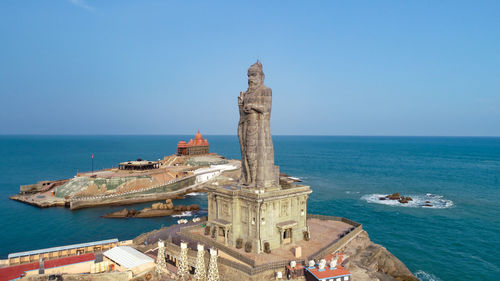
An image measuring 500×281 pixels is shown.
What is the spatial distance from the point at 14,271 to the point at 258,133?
78.5 ft

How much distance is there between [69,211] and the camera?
202 ft

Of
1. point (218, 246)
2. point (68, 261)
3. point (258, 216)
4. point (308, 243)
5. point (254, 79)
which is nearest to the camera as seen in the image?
point (68, 261)

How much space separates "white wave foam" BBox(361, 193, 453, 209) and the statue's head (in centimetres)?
4625

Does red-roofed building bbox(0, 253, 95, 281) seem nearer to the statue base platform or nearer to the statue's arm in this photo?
the statue base platform

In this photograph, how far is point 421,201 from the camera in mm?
66375

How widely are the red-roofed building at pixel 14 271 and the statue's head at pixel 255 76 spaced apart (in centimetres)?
2493

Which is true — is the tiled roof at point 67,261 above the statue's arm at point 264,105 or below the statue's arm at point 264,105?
below

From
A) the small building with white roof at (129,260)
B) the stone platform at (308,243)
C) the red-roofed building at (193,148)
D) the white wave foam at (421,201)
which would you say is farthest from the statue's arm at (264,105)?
the red-roofed building at (193,148)

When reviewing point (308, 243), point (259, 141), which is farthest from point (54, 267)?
point (308, 243)

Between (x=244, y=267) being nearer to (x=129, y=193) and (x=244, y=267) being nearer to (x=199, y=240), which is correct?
(x=199, y=240)

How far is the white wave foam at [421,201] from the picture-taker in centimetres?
6272

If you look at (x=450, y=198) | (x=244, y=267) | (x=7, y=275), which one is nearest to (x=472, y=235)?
(x=450, y=198)

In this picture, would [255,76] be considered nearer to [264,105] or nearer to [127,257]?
[264,105]

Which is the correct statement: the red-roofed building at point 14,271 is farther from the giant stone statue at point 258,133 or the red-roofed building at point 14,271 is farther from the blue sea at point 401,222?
the giant stone statue at point 258,133
